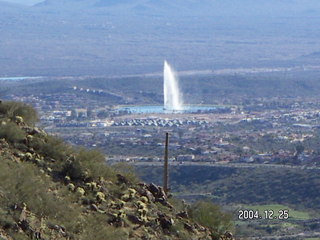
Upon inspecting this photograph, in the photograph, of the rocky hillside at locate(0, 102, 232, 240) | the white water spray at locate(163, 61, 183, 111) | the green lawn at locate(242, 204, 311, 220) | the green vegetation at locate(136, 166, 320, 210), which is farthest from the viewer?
the white water spray at locate(163, 61, 183, 111)

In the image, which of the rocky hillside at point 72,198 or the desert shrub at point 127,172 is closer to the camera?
the rocky hillside at point 72,198

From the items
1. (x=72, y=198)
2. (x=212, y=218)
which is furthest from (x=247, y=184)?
(x=72, y=198)

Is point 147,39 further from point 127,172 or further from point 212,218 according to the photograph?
point 212,218

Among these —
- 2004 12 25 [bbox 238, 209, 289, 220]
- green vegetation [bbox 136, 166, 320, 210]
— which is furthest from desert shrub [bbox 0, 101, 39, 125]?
green vegetation [bbox 136, 166, 320, 210]

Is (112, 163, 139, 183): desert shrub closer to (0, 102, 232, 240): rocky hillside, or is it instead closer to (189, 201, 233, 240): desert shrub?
(0, 102, 232, 240): rocky hillside

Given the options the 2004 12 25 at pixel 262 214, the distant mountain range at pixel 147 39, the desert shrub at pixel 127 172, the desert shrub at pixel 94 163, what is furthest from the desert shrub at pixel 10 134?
the distant mountain range at pixel 147 39

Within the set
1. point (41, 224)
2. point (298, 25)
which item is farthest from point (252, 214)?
point (298, 25)

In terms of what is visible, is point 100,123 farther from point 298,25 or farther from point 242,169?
point 298,25

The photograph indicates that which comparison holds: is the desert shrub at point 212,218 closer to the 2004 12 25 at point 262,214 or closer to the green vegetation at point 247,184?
the 2004 12 25 at point 262,214
